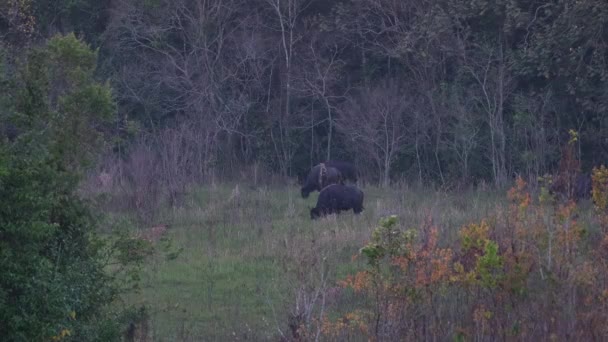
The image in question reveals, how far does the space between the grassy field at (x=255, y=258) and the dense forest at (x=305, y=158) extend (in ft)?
0.28

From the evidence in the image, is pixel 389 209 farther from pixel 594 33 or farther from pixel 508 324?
pixel 508 324

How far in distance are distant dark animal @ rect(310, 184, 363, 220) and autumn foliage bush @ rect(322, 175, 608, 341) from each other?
1249 centimetres

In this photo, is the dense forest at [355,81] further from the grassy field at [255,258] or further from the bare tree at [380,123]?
the grassy field at [255,258]

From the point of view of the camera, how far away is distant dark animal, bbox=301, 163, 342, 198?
28.0 meters

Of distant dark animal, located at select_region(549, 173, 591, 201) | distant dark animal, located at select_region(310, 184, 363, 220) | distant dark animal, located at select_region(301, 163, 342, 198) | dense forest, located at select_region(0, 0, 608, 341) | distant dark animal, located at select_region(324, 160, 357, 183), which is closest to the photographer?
dense forest, located at select_region(0, 0, 608, 341)

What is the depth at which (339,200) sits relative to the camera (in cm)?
2277

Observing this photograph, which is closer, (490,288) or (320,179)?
(490,288)

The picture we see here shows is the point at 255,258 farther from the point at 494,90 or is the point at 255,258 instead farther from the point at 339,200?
the point at 494,90

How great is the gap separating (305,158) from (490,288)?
89.1 feet

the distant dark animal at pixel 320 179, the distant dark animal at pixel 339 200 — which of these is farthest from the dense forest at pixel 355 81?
the distant dark animal at pixel 339 200

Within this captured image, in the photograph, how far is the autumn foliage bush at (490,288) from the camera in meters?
8.59

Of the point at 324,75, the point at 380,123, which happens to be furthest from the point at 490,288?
the point at 324,75

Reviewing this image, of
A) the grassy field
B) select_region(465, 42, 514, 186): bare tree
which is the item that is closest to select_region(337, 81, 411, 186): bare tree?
select_region(465, 42, 514, 186): bare tree

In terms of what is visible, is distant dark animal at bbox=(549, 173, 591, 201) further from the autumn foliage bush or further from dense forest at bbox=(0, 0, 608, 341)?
the autumn foliage bush
